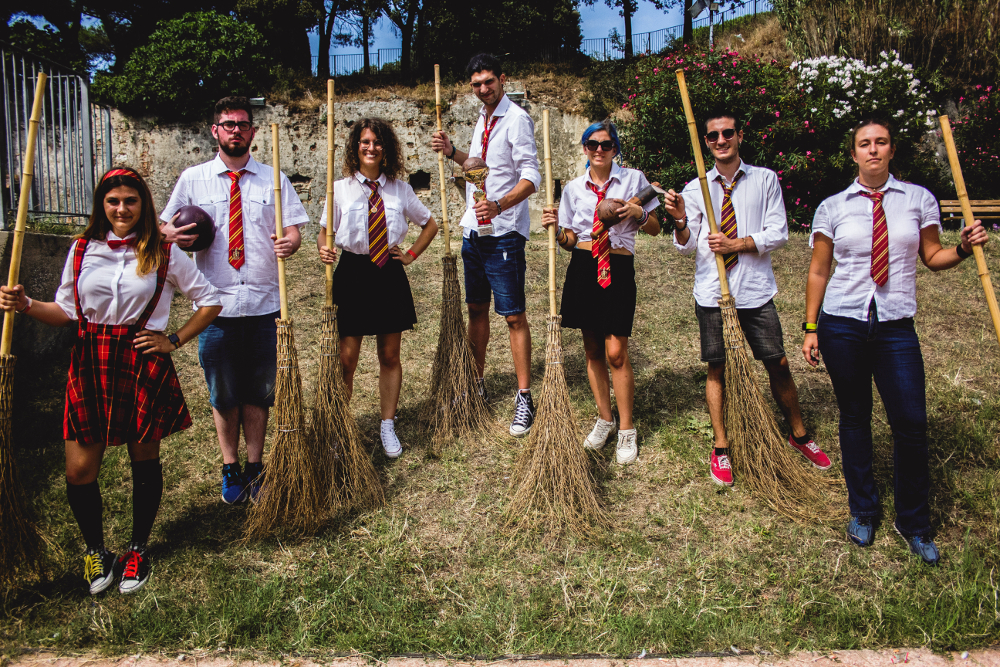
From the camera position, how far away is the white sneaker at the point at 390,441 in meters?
4.28

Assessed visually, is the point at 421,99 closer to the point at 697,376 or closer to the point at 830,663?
the point at 697,376

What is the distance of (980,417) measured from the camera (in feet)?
14.0

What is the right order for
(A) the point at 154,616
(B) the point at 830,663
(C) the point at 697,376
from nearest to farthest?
(B) the point at 830,663
(A) the point at 154,616
(C) the point at 697,376

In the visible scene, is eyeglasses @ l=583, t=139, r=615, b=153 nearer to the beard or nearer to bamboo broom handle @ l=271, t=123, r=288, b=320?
bamboo broom handle @ l=271, t=123, r=288, b=320

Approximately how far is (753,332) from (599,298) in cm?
92

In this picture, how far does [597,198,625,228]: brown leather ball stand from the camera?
3.73m

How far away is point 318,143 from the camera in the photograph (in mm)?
13648

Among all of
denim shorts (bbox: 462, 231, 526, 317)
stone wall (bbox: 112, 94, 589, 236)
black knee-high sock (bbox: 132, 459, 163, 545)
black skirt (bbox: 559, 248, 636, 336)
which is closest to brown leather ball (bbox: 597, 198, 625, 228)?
black skirt (bbox: 559, 248, 636, 336)

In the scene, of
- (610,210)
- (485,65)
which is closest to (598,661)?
(610,210)

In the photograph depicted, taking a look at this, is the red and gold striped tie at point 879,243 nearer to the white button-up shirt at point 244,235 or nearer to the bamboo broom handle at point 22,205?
the white button-up shirt at point 244,235

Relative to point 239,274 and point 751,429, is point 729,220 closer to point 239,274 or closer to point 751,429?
point 751,429

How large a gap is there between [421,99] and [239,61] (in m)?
4.18

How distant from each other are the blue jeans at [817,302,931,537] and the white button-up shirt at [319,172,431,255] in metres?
2.51

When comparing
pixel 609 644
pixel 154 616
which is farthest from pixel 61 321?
pixel 609 644
